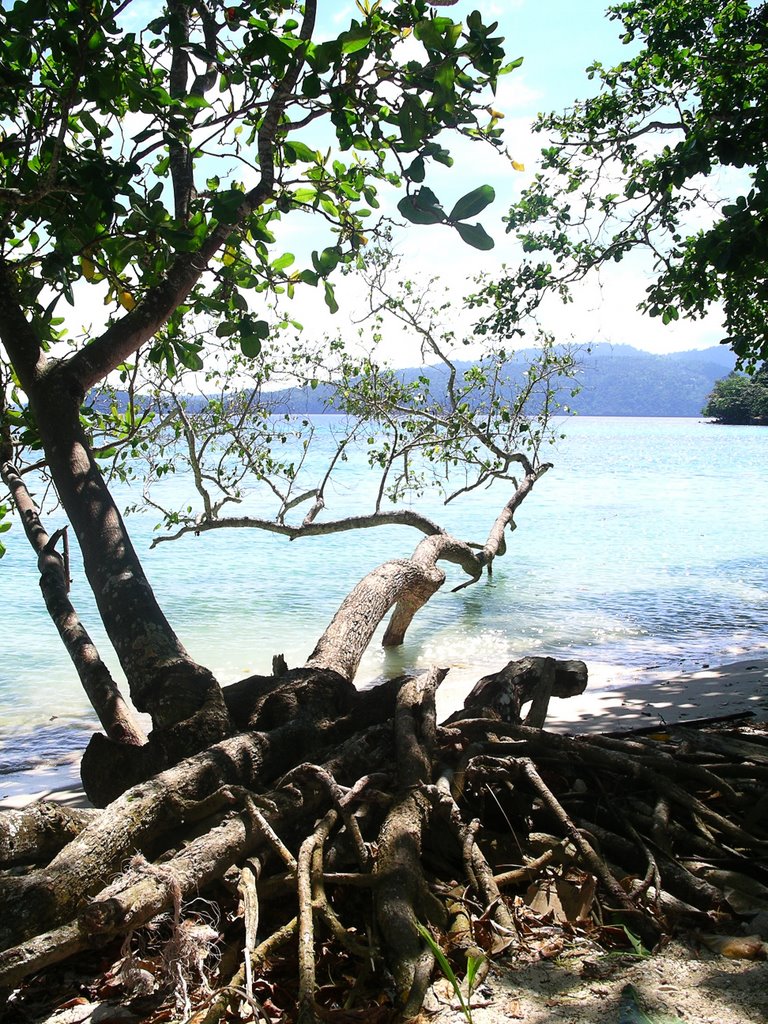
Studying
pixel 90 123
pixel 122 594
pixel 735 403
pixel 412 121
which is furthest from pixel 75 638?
pixel 735 403

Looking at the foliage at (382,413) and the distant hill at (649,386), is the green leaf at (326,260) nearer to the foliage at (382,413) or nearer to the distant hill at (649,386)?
the foliage at (382,413)

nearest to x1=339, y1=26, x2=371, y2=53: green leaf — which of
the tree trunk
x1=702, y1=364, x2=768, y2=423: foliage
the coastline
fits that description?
the tree trunk

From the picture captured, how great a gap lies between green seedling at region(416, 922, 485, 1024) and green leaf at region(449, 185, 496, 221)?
1998mm

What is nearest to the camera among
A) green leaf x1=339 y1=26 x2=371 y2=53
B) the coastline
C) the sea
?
green leaf x1=339 y1=26 x2=371 y2=53

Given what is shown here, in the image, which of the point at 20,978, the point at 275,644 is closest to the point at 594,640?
the point at 275,644

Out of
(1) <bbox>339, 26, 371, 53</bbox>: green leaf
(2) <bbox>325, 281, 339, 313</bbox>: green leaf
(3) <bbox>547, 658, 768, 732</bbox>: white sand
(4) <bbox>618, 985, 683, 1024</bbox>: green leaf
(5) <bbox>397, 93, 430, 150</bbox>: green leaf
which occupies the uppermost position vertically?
(1) <bbox>339, 26, 371, 53</bbox>: green leaf

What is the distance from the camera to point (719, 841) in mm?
2965

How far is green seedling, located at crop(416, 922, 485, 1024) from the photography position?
2.03m

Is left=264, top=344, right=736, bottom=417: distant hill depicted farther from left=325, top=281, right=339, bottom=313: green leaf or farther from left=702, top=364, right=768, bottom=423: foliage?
left=325, top=281, right=339, bottom=313: green leaf

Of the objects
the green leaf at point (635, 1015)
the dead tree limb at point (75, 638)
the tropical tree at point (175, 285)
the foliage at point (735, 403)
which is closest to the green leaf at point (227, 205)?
the tropical tree at point (175, 285)

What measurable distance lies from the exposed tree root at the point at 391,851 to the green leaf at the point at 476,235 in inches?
67.8

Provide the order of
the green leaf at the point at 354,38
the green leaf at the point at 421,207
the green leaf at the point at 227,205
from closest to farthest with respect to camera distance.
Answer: the green leaf at the point at 421,207, the green leaf at the point at 354,38, the green leaf at the point at 227,205

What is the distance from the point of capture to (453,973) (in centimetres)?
217

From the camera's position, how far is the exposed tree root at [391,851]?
2158mm
